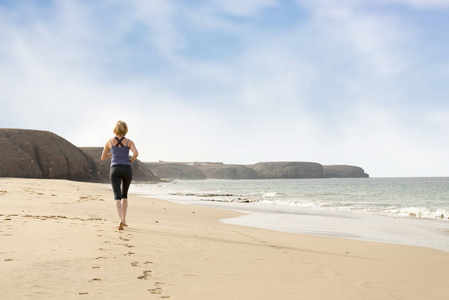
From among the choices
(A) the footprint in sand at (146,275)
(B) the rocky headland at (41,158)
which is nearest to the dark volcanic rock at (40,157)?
(B) the rocky headland at (41,158)

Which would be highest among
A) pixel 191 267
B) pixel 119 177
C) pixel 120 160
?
pixel 120 160

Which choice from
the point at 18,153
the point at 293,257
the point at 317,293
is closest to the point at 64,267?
the point at 317,293

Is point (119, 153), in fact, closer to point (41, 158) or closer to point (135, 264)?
point (135, 264)

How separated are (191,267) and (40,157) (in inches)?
2673

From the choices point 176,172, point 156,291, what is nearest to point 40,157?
point 156,291

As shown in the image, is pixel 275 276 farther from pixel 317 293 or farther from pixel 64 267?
pixel 64 267

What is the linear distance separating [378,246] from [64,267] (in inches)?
246

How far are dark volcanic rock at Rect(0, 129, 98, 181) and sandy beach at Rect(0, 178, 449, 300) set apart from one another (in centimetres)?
5881

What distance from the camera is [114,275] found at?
4133 mm

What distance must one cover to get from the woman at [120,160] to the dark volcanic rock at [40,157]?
58.3 meters

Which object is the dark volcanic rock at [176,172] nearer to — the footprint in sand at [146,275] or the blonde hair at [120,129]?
the blonde hair at [120,129]

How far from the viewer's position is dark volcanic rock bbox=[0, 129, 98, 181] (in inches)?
2329

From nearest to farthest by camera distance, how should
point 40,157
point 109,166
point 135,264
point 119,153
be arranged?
point 135,264, point 119,153, point 40,157, point 109,166

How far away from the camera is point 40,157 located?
65.1 meters
